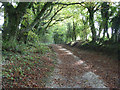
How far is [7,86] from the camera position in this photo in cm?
389

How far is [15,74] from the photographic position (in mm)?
4770

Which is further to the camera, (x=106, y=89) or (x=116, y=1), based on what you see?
(x=116, y=1)

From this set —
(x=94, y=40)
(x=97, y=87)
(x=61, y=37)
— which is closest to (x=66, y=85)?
(x=97, y=87)

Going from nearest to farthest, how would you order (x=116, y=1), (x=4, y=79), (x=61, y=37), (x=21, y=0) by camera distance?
(x=4, y=79) < (x=21, y=0) < (x=116, y=1) < (x=61, y=37)

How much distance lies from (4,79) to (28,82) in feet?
3.47

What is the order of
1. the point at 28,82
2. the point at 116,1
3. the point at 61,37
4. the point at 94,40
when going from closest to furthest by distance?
the point at 28,82, the point at 116,1, the point at 94,40, the point at 61,37

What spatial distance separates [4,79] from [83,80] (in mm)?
4272

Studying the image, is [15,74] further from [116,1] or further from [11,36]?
[116,1]

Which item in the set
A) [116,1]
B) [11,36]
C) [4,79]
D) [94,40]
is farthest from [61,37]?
[4,79]

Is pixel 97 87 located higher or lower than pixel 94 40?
lower

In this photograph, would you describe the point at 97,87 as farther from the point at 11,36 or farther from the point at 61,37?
the point at 61,37

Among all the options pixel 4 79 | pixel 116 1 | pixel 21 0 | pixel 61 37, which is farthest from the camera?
pixel 61 37

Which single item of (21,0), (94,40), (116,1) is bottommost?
(94,40)

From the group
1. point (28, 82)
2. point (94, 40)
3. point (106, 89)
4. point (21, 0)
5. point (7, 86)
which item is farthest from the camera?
point (94, 40)
